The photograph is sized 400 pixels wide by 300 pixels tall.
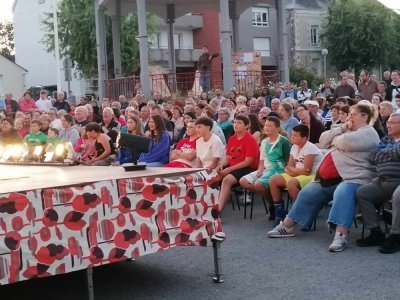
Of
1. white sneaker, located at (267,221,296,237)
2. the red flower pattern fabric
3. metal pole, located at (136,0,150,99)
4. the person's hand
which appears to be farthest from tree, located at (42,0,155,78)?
the red flower pattern fabric

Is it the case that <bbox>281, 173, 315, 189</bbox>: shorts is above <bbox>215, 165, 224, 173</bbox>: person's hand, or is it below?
below

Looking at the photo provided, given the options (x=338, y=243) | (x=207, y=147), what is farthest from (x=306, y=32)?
(x=338, y=243)

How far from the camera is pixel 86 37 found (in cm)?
3244

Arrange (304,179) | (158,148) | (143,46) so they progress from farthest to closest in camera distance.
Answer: (143,46) < (158,148) < (304,179)

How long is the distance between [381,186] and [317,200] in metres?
0.85

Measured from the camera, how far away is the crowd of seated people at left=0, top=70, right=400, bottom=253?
6902 millimetres

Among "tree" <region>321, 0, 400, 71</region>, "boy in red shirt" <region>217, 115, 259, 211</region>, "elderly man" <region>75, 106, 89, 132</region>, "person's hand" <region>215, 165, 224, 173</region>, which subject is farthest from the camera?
"tree" <region>321, 0, 400, 71</region>

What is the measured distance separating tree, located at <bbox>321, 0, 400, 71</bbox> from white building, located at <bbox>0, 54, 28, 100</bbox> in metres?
22.8

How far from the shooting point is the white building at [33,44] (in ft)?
165

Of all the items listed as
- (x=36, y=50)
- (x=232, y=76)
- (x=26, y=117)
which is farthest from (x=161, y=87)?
(x=36, y=50)

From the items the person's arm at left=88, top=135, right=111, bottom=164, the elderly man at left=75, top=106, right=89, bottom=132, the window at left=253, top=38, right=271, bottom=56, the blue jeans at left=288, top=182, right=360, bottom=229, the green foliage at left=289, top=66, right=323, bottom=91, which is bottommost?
the blue jeans at left=288, top=182, right=360, bottom=229

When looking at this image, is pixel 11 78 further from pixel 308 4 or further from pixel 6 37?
pixel 6 37

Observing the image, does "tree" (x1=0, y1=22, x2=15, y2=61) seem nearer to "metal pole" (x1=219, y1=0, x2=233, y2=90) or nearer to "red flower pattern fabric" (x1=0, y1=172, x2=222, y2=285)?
"metal pole" (x1=219, y1=0, x2=233, y2=90)

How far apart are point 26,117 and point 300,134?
7.93m
